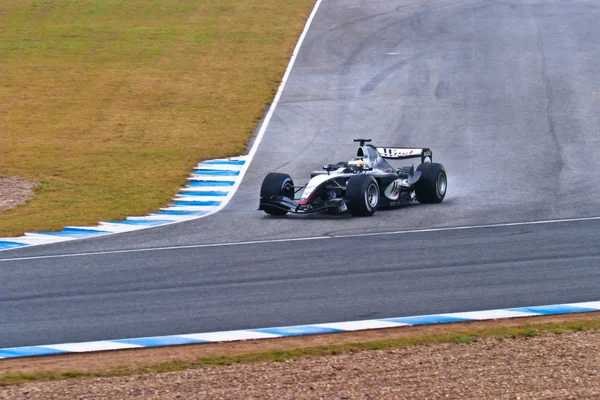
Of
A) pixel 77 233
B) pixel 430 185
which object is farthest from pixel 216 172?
pixel 430 185

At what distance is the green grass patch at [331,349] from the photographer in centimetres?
771

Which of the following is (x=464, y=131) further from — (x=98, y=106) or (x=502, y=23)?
(x=502, y=23)

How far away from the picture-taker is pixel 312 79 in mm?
28547

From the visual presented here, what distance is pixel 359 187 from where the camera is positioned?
48.9 feet

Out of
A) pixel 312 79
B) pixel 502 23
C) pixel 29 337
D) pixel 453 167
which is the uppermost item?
pixel 502 23

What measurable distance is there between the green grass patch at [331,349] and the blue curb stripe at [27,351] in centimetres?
62

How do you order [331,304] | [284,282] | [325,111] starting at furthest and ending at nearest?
[325,111] < [284,282] < [331,304]

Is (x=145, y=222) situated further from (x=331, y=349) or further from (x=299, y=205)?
(x=331, y=349)

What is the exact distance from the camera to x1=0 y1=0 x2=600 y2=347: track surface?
9.84m

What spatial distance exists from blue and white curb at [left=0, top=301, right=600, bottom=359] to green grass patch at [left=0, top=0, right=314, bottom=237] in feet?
22.7

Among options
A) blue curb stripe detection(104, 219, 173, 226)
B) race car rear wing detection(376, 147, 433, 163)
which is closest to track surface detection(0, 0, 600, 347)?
blue curb stripe detection(104, 219, 173, 226)

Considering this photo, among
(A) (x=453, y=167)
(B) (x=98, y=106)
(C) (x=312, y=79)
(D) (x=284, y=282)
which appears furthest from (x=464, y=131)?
(D) (x=284, y=282)

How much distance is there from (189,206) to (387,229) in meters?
4.51

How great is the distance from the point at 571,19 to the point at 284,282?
2804 cm
